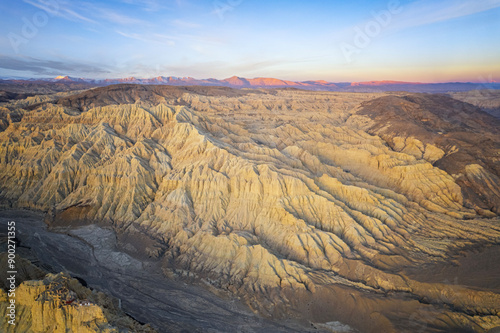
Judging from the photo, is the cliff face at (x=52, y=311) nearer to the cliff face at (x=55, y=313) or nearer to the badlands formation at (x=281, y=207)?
the cliff face at (x=55, y=313)

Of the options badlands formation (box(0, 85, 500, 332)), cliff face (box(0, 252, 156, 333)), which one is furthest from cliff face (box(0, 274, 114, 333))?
badlands formation (box(0, 85, 500, 332))

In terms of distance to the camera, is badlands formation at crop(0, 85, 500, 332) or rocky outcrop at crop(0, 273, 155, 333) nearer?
rocky outcrop at crop(0, 273, 155, 333)

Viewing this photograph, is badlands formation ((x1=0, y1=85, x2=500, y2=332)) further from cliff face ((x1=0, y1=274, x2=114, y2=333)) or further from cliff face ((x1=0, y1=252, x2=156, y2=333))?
cliff face ((x1=0, y1=274, x2=114, y2=333))

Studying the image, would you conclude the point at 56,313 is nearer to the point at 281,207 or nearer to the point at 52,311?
the point at 52,311

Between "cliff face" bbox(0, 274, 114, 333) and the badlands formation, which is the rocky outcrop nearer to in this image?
"cliff face" bbox(0, 274, 114, 333)

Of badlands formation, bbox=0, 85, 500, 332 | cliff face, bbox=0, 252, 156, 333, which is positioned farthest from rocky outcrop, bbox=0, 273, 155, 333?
badlands formation, bbox=0, 85, 500, 332

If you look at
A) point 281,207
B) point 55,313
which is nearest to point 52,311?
point 55,313

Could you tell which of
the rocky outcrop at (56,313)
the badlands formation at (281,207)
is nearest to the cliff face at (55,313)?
the rocky outcrop at (56,313)

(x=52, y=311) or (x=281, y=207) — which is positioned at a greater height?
(x=52, y=311)

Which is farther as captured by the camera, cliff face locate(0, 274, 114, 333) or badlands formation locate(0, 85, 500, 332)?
badlands formation locate(0, 85, 500, 332)
